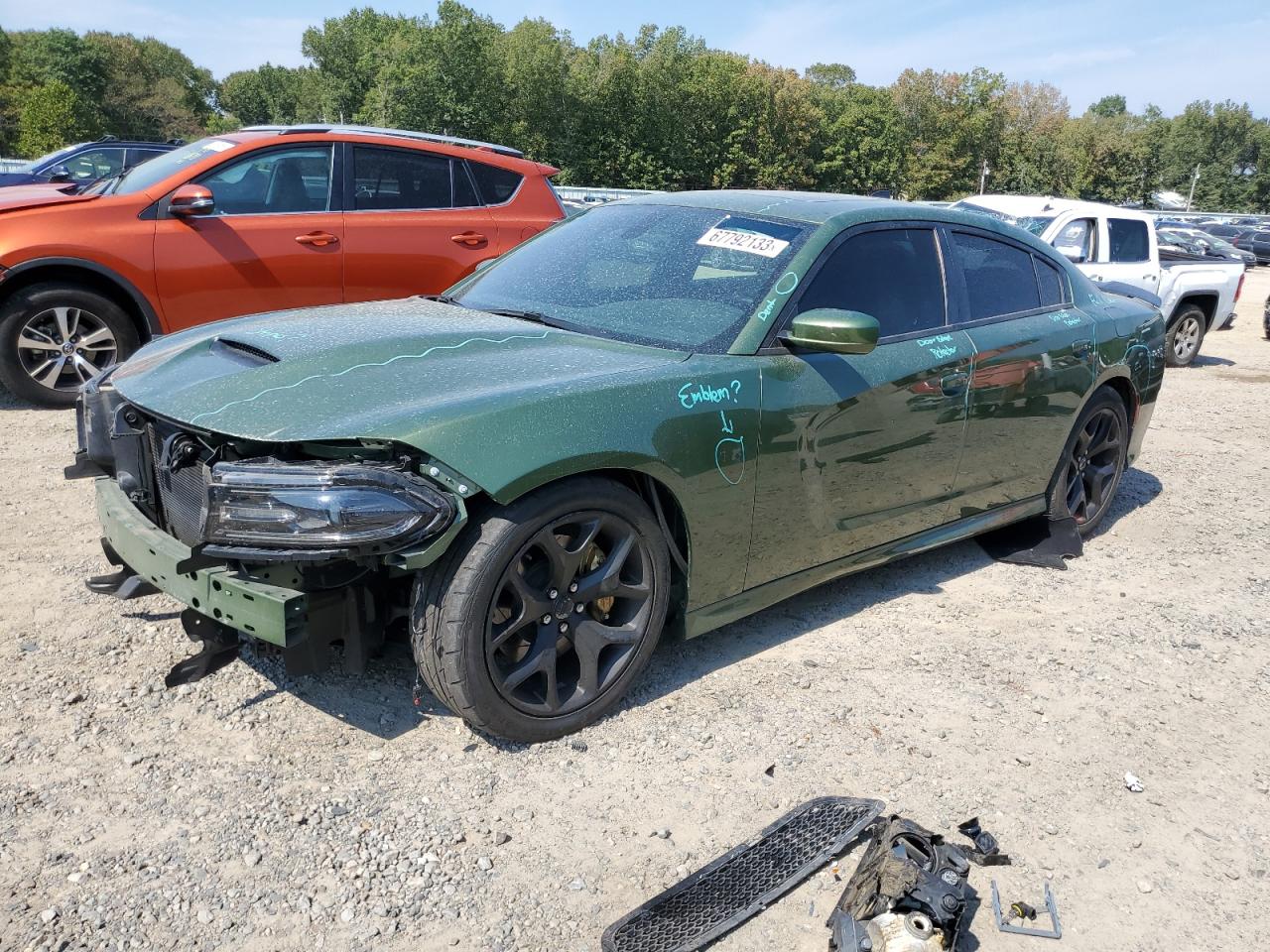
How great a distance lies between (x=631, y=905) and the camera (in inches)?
102

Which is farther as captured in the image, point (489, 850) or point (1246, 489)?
point (1246, 489)

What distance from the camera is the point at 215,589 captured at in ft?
9.15

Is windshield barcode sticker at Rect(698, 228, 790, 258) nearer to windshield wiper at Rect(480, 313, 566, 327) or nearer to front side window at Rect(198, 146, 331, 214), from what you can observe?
windshield wiper at Rect(480, 313, 566, 327)

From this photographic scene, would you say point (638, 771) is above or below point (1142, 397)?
below

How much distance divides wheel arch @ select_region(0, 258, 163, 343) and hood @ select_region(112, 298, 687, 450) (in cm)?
312

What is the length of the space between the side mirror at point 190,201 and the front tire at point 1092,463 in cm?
523

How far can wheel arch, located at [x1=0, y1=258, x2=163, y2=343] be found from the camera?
6.40m

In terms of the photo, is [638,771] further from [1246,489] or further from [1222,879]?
[1246,489]

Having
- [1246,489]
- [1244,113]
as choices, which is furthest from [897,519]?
[1244,113]

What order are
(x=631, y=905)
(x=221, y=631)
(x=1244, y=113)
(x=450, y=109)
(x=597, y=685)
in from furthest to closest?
1. (x=1244, y=113)
2. (x=450, y=109)
3. (x=597, y=685)
4. (x=221, y=631)
5. (x=631, y=905)

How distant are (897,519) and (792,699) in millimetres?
958

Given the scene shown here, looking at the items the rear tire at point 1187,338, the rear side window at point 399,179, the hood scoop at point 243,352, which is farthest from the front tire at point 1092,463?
the rear tire at point 1187,338

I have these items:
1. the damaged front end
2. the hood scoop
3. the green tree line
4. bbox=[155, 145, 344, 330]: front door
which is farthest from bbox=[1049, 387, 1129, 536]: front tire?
the green tree line

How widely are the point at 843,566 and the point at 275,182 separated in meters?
4.88
